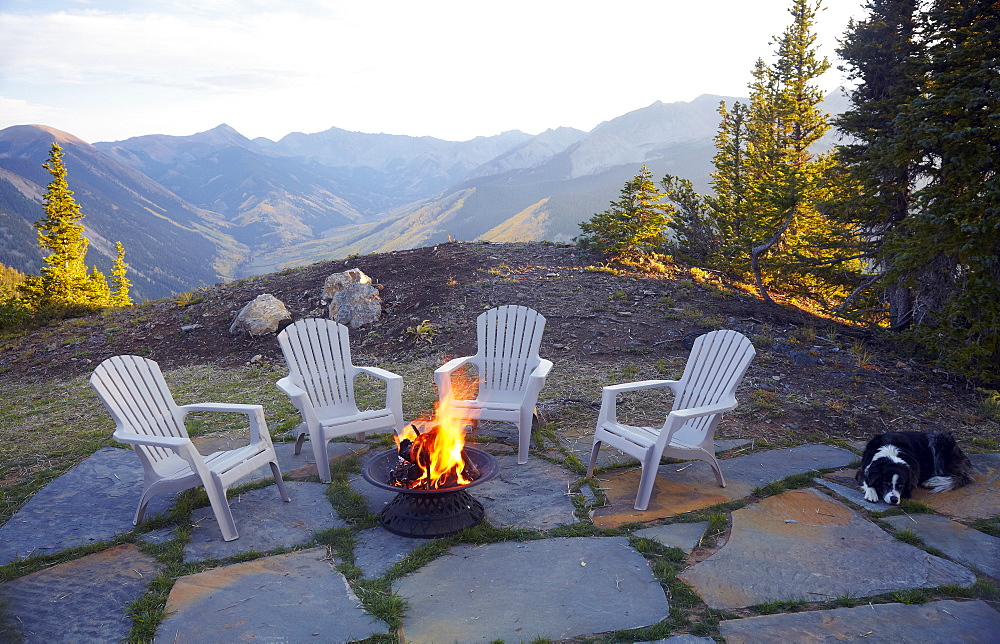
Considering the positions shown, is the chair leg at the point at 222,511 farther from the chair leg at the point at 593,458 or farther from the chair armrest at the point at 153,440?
the chair leg at the point at 593,458

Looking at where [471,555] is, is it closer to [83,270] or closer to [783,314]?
[783,314]

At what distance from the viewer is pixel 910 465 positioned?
338 cm

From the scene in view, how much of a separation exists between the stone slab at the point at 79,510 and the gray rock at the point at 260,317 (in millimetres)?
4106

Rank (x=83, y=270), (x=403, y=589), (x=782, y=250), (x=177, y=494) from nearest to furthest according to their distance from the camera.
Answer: (x=403, y=589) < (x=177, y=494) < (x=782, y=250) < (x=83, y=270)

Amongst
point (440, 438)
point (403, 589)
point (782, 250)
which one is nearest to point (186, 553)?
point (403, 589)

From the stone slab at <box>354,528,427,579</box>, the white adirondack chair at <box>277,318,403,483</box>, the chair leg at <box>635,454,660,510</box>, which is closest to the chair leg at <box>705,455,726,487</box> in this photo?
the chair leg at <box>635,454,660,510</box>

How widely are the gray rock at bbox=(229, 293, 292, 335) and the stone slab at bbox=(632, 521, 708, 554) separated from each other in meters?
6.60

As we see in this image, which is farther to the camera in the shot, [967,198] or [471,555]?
[967,198]

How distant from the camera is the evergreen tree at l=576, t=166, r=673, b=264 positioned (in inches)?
399

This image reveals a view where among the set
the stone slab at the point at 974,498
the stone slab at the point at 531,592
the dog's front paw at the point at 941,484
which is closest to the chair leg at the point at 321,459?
the stone slab at the point at 531,592

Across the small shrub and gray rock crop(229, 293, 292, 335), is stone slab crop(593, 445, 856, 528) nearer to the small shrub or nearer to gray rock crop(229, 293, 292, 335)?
the small shrub

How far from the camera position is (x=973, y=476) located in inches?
141

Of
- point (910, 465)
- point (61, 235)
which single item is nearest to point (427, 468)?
point (910, 465)

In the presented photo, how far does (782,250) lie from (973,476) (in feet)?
27.5
